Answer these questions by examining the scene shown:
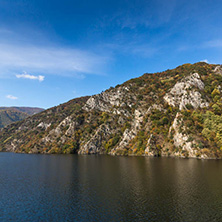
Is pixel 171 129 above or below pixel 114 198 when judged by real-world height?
above

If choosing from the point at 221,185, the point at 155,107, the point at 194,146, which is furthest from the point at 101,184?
the point at 155,107

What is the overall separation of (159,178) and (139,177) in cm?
775

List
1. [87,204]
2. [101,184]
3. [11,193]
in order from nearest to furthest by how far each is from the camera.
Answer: [87,204], [11,193], [101,184]

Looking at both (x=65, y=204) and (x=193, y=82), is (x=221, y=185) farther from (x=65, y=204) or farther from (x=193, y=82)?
(x=193, y=82)

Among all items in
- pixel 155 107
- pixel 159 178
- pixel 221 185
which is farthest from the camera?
pixel 155 107

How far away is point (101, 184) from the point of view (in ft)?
194

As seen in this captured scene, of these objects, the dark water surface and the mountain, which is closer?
the dark water surface

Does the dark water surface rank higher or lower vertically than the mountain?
lower

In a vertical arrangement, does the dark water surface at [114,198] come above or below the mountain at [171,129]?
below

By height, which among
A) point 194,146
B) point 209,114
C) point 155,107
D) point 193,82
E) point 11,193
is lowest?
point 11,193

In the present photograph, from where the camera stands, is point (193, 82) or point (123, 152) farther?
point (193, 82)

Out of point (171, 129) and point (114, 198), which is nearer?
point (114, 198)

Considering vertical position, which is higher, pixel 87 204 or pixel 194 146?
pixel 194 146

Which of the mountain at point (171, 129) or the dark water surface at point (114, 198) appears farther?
the mountain at point (171, 129)
